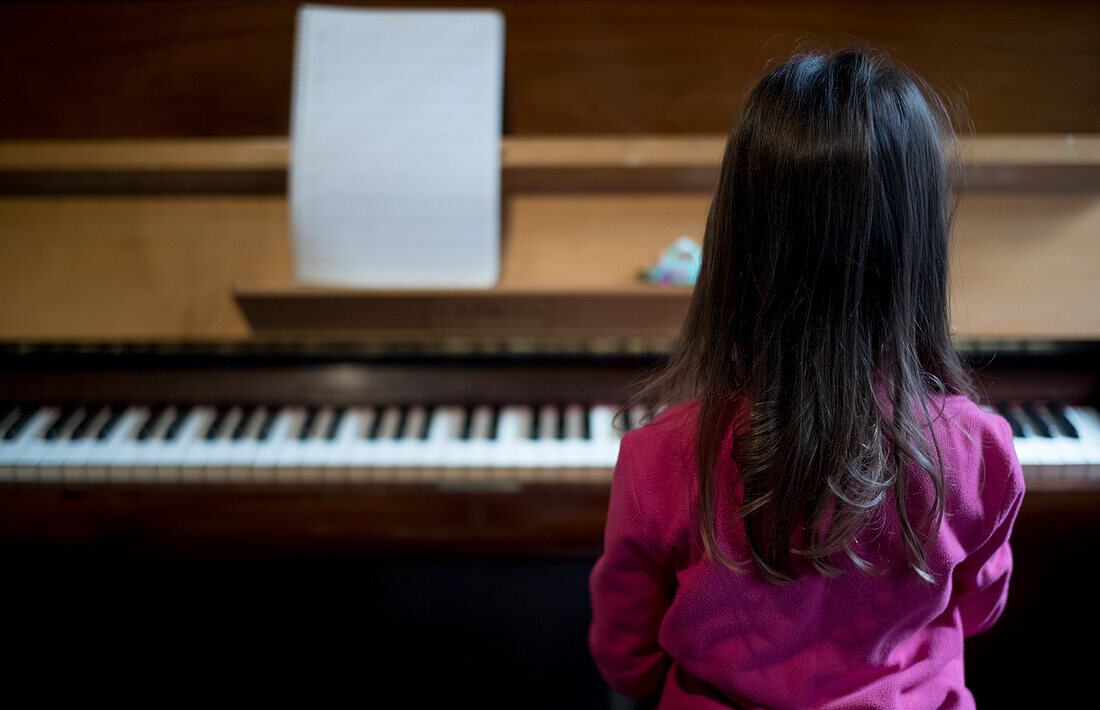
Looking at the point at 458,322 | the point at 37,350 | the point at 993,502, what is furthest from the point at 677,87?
the point at 37,350

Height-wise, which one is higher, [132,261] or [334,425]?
[132,261]

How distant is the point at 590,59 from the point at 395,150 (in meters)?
0.45

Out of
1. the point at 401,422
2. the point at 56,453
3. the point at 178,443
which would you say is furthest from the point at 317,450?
the point at 56,453

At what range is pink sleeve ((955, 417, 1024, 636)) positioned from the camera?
0.65 m

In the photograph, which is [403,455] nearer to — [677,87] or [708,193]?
[708,193]

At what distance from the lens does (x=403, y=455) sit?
1.24 meters

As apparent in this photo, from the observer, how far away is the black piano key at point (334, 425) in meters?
1.29

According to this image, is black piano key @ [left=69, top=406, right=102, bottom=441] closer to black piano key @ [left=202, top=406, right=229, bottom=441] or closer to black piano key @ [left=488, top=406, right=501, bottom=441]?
black piano key @ [left=202, top=406, right=229, bottom=441]

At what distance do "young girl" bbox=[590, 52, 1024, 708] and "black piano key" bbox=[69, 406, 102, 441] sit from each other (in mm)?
1155

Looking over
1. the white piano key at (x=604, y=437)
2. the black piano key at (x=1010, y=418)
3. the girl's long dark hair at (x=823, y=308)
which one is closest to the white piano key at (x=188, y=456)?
the white piano key at (x=604, y=437)

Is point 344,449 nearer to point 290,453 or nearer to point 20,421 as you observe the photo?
point 290,453

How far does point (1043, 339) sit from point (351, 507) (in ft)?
4.55

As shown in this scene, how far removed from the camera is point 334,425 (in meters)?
1.31

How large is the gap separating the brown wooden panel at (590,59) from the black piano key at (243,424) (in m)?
0.59
